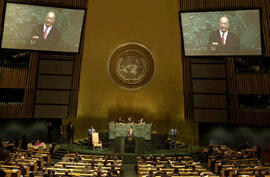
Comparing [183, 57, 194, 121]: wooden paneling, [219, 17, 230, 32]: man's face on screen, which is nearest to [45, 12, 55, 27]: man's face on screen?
[183, 57, 194, 121]: wooden paneling

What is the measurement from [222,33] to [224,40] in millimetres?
425

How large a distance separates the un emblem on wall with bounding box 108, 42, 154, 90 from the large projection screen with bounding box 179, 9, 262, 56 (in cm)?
292

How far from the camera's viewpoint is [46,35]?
54.6ft

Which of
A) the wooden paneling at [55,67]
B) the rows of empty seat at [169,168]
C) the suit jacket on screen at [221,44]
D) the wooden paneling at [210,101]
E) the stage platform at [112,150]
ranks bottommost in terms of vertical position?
the rows of empty seat at [169,168]

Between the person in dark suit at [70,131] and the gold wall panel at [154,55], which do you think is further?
the gold wall panel at [154,55]

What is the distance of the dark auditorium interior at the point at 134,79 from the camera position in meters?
16.2

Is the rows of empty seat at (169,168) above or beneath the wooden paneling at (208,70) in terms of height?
beneath

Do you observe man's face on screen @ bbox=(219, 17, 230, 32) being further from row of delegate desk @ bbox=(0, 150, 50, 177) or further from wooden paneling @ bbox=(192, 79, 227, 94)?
row of delegate desk @ bbox=(0, 150, 50, 177)

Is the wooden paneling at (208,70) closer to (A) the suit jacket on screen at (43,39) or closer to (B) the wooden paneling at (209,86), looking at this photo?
(B) the wooden paneling at (209,86)

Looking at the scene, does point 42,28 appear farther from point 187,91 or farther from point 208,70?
point 208,70

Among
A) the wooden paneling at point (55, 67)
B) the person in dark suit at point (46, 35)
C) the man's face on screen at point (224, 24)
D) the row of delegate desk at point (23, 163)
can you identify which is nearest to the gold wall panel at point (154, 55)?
the wooden paneling at point (55, 67)

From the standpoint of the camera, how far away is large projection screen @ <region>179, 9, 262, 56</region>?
16172 millimetres

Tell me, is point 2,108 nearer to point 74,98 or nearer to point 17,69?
point 17,69

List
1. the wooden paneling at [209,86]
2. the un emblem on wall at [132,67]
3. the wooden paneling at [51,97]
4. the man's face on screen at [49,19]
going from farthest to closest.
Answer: the un emblem on wall at [132,67], the wooden paneling at [209,86], the wooden paneling at [51,97], the man's face on screen at [49,19]
